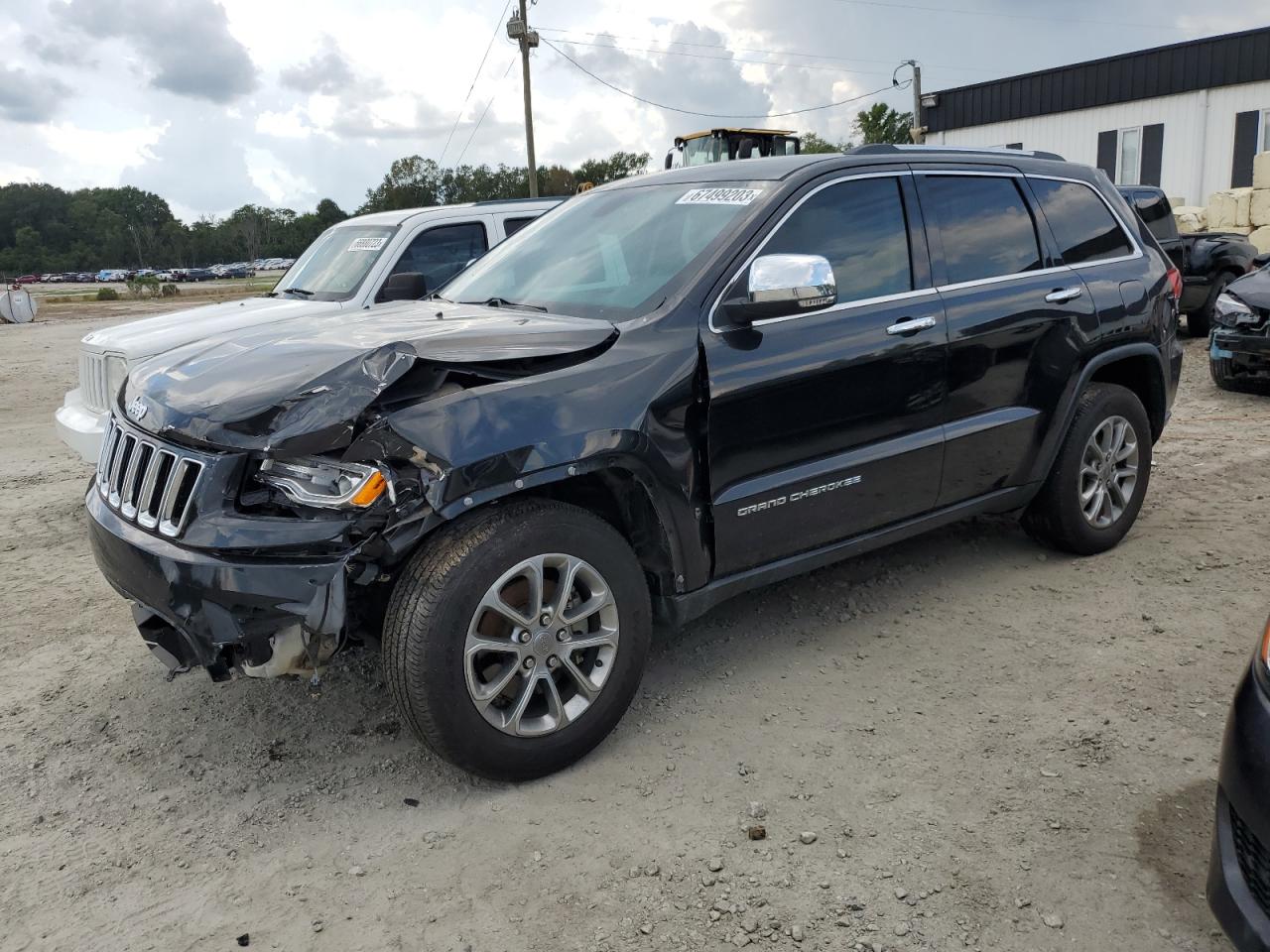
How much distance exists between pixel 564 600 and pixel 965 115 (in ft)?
97.5

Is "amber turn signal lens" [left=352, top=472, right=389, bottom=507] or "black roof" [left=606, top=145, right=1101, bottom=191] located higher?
"black roof" [left=606, top=145, right=1101, bottom=191]

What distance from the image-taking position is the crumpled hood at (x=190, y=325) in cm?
619

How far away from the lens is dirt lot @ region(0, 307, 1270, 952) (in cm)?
259

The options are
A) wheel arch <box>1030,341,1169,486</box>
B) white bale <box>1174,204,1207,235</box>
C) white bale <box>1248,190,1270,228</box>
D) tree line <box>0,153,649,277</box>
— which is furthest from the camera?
tree line <box>0,153,649,277</box>

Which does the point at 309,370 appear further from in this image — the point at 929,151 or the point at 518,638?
the point at 929,151

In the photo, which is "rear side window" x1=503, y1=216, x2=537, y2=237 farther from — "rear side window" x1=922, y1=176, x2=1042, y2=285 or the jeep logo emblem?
the jeep logo emblem

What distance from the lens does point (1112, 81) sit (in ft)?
83.6

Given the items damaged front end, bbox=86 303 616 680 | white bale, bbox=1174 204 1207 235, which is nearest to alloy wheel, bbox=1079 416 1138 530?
damaged front end, bbox=86 303 616 680

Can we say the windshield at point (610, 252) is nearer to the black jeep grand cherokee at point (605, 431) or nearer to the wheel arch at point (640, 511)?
the black jeep grand cherokee at point (605, 431)

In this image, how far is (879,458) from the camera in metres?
3.90

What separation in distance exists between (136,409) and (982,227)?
3.43m

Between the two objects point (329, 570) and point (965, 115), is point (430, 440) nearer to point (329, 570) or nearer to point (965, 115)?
point (329, 570)

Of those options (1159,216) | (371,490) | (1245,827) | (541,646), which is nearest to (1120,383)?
(1245,827)

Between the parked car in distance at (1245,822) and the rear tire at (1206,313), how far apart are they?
12.1m
